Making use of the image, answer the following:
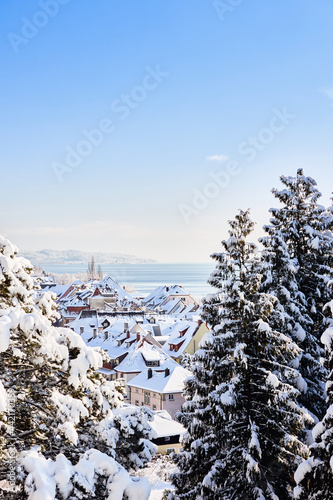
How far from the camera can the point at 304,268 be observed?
15406 millimetres

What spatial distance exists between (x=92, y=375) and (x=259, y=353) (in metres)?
5.08

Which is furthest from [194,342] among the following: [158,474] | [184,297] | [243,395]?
[184,297]

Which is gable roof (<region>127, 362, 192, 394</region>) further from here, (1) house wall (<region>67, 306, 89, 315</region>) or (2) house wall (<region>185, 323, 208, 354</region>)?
(1) house wall (<region>67, 306, 89, 315</region>)

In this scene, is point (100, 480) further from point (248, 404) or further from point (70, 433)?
point (248, 404)

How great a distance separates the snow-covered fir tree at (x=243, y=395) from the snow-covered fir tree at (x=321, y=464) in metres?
1.84

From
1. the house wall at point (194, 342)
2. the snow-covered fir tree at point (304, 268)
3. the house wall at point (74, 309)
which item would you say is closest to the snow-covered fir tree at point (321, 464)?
the snow-covered fir tree at point (304, 268)

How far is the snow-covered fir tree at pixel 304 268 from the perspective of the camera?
46.3ft

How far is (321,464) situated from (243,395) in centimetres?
341

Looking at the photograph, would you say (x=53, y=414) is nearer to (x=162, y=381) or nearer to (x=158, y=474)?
(x=158, y=474)

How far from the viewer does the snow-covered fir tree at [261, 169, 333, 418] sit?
14109mm

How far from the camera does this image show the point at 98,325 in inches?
2504

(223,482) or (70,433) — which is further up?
(70,433)

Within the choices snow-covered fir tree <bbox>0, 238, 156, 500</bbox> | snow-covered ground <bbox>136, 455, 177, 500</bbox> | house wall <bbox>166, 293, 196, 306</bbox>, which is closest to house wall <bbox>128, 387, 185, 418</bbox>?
snow-covered ground <bbox>136, 455, 177, 500</bbox>

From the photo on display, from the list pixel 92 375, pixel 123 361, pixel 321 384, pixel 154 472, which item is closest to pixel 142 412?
pixel 92 375
